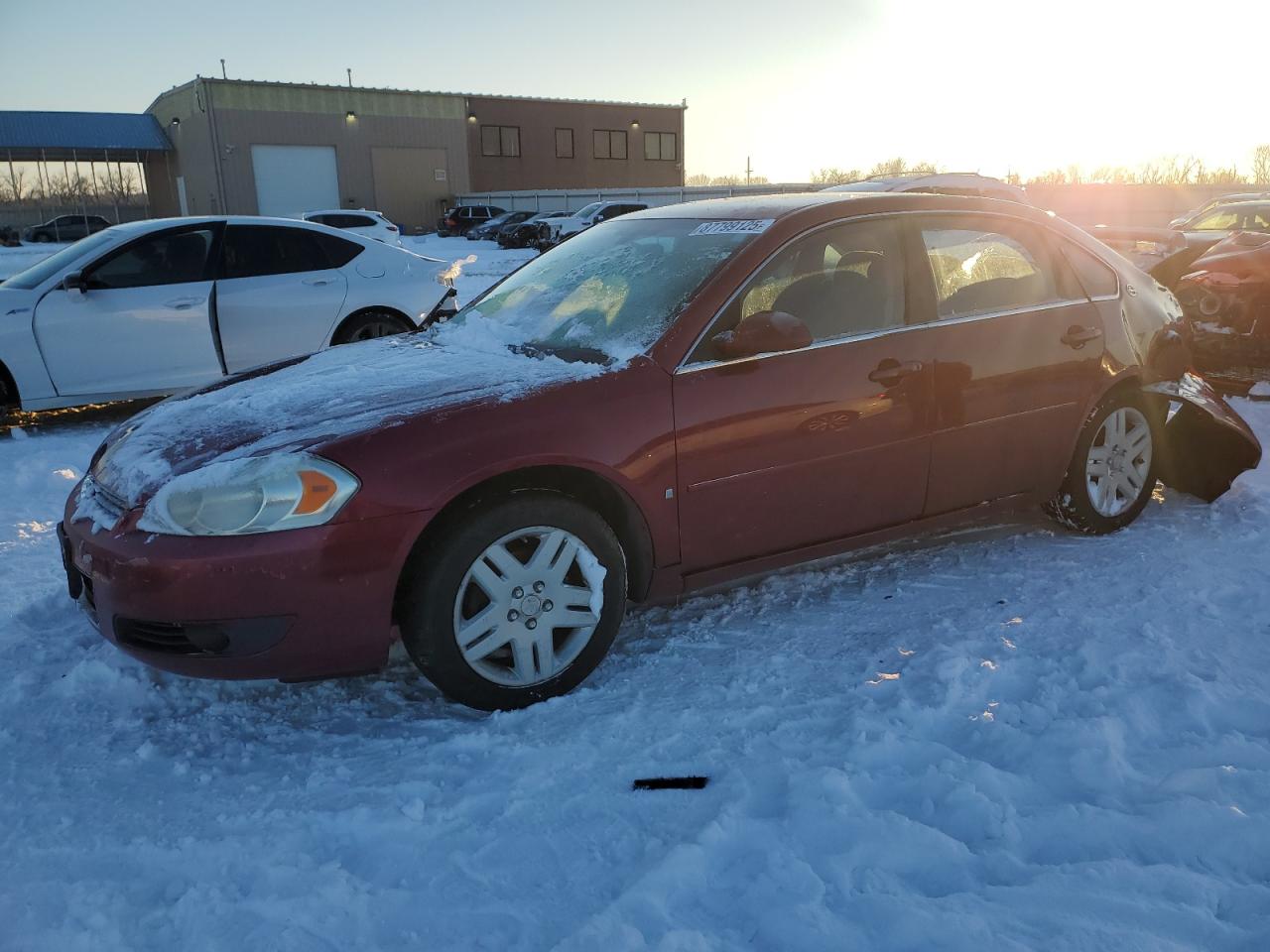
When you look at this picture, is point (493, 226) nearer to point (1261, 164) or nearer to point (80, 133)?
point (80, 133)

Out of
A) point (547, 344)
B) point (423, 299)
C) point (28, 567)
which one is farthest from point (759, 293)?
point (423, 299)

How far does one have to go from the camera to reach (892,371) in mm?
3564

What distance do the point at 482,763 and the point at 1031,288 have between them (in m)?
3.11

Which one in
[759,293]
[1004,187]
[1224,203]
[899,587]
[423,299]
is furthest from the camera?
[1004,187]

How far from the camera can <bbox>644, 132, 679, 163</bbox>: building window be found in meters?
56.2

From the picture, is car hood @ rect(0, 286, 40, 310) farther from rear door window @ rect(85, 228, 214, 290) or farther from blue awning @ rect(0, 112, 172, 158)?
blue awning @ rect(0, 112, 172, 158)

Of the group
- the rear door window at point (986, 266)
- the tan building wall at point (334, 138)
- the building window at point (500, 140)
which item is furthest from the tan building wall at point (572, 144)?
the rear door window at point (986, 266)

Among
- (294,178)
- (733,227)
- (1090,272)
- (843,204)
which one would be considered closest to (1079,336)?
(1090,272)

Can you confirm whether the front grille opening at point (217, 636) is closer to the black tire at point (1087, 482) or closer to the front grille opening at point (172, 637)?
the front grille opening at point (172, 637)

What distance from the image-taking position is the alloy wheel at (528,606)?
9.43ft

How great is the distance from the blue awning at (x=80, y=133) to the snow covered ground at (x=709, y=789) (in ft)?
159

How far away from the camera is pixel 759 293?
344 centimetres

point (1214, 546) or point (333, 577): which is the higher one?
point (333, 577)

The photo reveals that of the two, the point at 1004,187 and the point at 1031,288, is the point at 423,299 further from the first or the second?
the point at 1004,187
